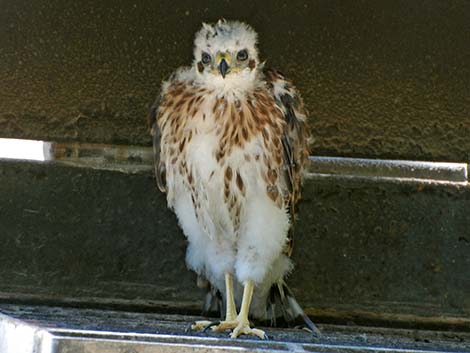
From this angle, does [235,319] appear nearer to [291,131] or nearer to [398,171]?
[291,131]

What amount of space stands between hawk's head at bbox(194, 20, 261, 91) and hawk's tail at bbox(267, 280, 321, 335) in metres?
0.86

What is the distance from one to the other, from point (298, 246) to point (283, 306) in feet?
1.25

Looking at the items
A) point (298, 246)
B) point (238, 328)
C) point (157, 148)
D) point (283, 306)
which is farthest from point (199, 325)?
point (298, 246)

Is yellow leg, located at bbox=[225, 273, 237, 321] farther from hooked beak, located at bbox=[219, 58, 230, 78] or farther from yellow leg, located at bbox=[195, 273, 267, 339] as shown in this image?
hooked beak, located at bbox=[219, 58, 230, 78]

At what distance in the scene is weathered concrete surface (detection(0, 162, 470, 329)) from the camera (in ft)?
13.6

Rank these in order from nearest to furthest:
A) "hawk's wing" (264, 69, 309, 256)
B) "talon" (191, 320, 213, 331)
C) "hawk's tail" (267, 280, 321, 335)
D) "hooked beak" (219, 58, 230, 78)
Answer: "talon" (191, 320, 213, 331)
"hooked beak" (219, 58, 230, 78)
"hawk's wing" (264, 69, 309, 256)
"hawk's tail" (267, 280, 321, 335)

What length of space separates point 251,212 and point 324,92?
88cm

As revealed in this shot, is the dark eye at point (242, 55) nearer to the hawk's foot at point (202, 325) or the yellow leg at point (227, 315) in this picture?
the yellow leg at point (227, 315)

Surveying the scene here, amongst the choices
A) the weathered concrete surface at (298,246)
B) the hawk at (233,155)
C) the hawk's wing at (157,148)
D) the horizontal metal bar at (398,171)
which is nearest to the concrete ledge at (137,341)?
the hawk at (233,155)

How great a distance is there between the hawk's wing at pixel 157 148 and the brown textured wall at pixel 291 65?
1.06 feet

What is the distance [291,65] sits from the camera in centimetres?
418

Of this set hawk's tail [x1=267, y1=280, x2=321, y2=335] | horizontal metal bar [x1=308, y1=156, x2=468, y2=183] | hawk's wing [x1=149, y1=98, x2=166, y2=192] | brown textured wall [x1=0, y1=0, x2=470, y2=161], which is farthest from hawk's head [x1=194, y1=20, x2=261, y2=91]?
hawk's tail [x1=267, y1=280, x2=321, y2=335]

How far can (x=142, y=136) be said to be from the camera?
4180 mm

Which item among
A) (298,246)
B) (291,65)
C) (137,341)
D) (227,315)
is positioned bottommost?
(137,341)
